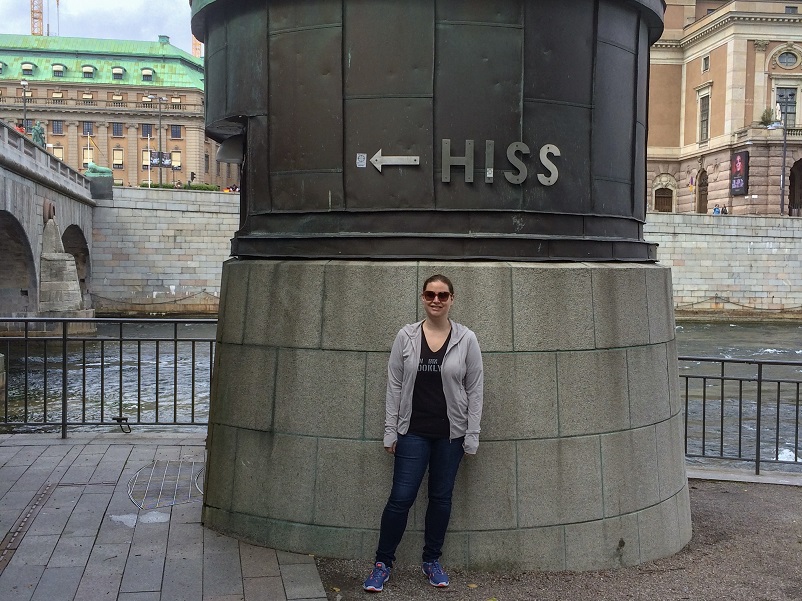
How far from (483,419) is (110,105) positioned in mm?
97045

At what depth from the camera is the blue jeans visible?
5062 millimetres

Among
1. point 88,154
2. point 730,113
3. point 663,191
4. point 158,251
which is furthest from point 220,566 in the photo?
point 88,154

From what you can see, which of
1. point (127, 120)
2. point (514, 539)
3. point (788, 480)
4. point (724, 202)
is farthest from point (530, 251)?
point (127, 120)

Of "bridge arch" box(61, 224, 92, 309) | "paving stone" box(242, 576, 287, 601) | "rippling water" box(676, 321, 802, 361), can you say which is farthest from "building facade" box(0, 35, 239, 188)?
"paving stone" box(242, 576, 287, 601)

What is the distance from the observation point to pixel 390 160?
18.7 ft

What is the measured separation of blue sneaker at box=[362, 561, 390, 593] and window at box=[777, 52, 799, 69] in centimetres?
6536

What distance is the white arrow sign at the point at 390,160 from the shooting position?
18.7 ft

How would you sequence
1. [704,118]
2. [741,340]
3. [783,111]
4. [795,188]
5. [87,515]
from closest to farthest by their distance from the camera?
[87,515] < [741,340] < [783,111] < [795,188] < [704,118]

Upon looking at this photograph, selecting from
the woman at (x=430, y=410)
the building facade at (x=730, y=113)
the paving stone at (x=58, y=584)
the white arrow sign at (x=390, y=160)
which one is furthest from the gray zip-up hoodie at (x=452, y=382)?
the building facade at (x=730, y=113)

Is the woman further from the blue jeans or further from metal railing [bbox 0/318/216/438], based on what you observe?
metal railing [bbox 0/318/216/438]

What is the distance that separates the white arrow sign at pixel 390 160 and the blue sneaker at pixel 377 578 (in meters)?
2.56

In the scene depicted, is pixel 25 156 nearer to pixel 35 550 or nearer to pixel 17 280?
pixel 17 280

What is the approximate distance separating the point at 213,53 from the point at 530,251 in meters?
2.98

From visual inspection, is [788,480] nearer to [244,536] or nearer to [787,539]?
[787,539]
